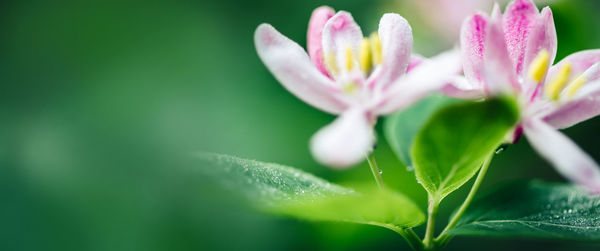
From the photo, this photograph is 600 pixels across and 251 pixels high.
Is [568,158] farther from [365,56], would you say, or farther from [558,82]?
[365,56]

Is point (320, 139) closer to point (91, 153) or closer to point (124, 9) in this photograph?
point (91, 153)

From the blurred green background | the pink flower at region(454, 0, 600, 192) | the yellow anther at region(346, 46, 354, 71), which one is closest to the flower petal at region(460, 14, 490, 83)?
the pink flower at region(454, 0, 600, 192)

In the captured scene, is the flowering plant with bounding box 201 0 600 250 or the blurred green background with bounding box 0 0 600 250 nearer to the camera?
the flowering plant with bounding box 201 0 600 250

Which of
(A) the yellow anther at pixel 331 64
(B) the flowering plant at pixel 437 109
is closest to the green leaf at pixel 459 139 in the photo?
(B) the flowering plant at pixel 437 109

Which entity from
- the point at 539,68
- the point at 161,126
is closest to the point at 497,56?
the point at 539,68

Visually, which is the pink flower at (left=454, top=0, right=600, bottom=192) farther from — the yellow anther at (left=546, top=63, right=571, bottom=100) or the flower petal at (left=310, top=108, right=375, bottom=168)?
the flower petal at (left=310, top=108, right=375, bottom=168)

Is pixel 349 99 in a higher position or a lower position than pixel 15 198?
lower

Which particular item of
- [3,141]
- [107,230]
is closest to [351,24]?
[107,230]
